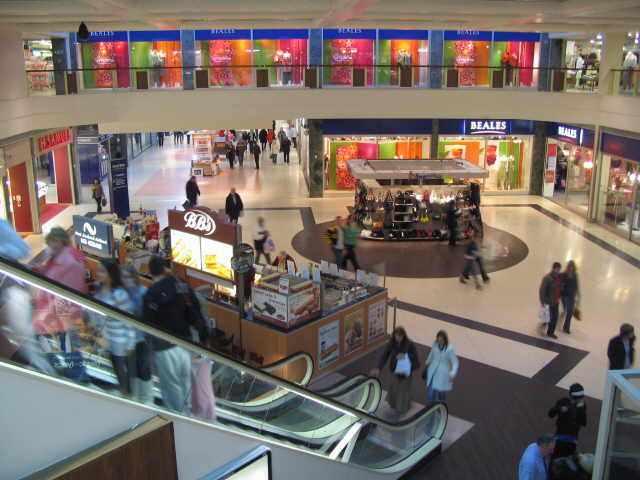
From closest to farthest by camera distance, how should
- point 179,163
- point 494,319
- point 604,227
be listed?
point 494,319 < point 604,227 < point 179,163

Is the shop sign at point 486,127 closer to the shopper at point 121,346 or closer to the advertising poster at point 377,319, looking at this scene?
the advertising poster at point 377,319

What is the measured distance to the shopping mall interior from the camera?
3.88m

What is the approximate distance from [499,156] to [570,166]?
2.95m

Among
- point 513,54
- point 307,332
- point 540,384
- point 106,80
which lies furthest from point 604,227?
point 106,80

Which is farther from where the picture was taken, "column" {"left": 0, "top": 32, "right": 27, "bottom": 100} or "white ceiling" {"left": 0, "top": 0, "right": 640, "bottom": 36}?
"column" {"left": 0, "top": 32, "right": 27, "bottom": 100}

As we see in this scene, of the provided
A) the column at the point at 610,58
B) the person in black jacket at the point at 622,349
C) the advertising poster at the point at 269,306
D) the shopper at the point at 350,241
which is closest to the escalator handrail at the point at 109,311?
the advertising poster at the point at 269,306

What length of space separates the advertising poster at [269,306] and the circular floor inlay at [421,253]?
5464mm

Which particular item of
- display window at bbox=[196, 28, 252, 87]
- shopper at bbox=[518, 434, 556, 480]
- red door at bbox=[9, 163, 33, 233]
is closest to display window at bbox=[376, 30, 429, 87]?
display window at bbox=[196, 28, 252, 87]

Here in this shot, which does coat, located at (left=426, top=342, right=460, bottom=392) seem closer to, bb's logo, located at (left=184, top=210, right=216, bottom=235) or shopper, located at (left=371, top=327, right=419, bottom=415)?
shopper, located at (left=371, top=327, right=419, bottom=415)

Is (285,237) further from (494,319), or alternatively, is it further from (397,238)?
(494,319)

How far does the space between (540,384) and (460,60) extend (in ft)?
54.9

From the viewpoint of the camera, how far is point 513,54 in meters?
23.8

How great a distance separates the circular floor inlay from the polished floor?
0.21 meters

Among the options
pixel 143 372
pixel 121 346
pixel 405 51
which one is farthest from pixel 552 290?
pixel 405 51
